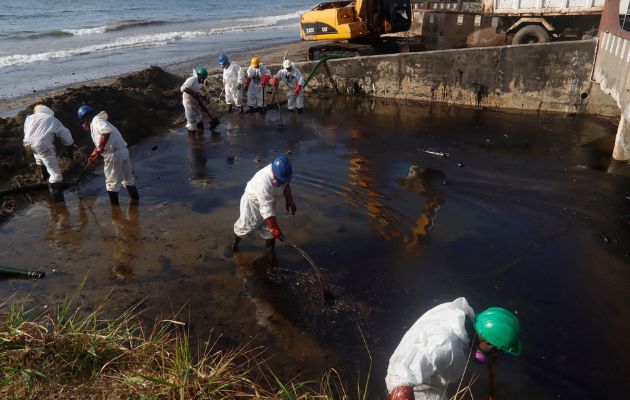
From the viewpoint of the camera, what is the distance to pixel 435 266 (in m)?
5.63

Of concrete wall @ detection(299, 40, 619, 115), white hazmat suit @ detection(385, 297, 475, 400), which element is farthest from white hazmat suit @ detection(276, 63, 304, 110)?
white hazmat suit @ detection(385, 297, 475, 400)

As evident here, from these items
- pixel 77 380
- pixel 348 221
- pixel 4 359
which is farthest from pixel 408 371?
pixel 348 221

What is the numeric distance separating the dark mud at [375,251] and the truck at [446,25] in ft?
17.9

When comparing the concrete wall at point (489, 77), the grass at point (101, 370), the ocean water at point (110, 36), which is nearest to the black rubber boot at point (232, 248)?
the grass at point (101, 370)

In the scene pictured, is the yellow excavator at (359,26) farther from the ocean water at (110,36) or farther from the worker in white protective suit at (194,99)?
the ocean water at (110,36)

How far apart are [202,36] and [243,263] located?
28962mm

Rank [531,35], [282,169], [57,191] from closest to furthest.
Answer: [282,169], [57,191], [531,35]

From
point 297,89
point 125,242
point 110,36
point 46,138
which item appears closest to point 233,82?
point 297,89

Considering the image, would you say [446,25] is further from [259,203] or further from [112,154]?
[259,203]

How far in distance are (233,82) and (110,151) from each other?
6.64 metres

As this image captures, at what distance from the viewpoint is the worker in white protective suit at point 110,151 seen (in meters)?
6.80

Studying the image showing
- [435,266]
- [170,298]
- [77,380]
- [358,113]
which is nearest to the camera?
[77,380]

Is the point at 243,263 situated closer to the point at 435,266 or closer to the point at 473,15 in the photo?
the point at 435,266

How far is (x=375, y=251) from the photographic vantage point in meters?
6.00
